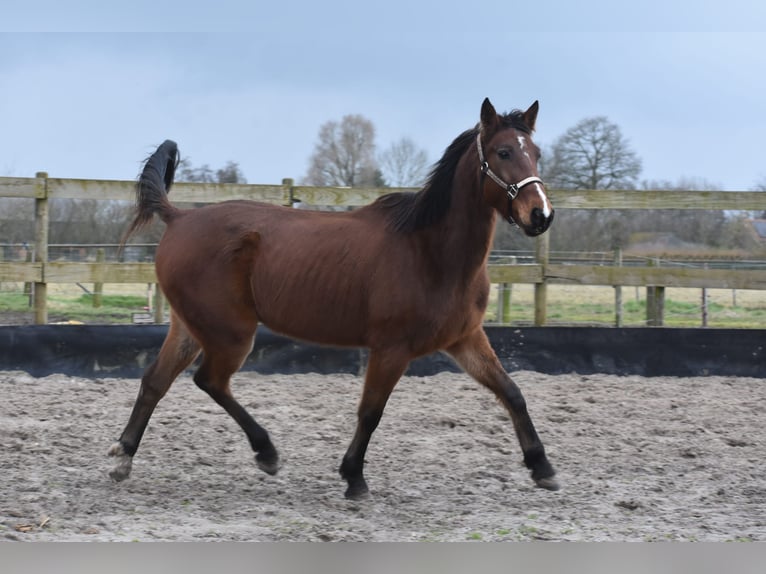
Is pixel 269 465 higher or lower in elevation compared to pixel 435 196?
lower

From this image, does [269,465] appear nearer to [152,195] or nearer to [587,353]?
[152,195]

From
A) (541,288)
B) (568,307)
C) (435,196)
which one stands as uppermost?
(435,196)

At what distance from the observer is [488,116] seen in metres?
4.07

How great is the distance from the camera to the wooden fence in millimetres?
7547

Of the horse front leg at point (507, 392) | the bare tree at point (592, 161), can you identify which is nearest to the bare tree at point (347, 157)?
the bare tree at point (592, 161)

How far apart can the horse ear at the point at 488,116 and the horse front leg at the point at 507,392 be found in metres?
1.07

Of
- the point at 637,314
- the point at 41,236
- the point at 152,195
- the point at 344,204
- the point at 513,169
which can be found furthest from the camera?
the point at 637,314

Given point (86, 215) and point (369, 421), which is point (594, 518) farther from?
point (86, 215)

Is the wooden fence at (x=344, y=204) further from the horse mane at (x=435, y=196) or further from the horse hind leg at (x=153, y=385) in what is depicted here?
the horse mane at (x=435, y=196)

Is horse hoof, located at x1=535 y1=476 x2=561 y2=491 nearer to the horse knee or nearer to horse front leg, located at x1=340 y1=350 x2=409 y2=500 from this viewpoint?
the horse knee

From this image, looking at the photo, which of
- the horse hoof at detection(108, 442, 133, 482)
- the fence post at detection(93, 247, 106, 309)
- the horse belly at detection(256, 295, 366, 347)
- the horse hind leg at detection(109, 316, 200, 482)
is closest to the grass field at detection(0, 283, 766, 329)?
the fence post at detection(93, 247, 106, 309)

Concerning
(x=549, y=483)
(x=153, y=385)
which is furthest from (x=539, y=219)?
(x=153, y=385)

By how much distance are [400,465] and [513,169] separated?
183cm

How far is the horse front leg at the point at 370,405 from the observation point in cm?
404
